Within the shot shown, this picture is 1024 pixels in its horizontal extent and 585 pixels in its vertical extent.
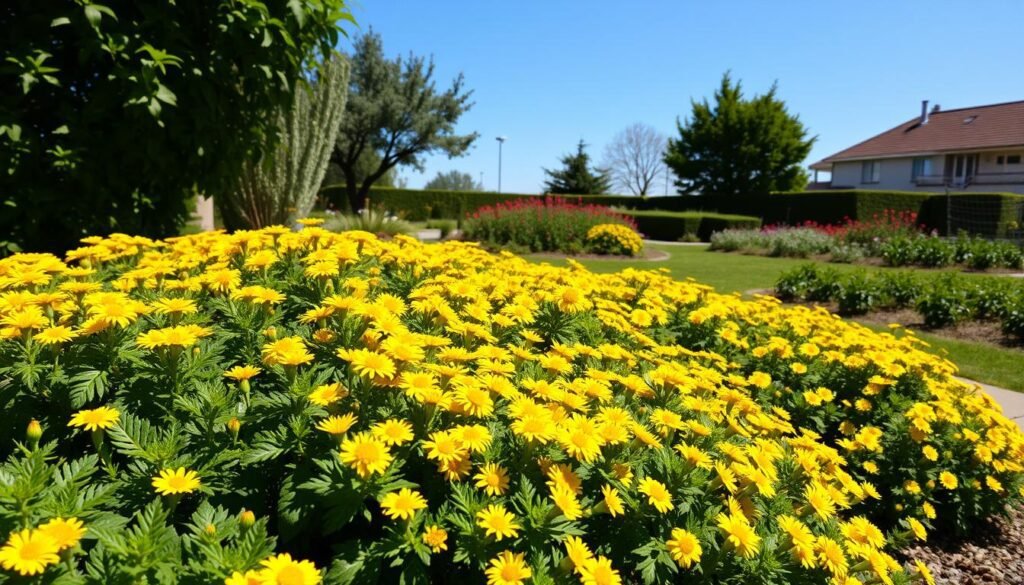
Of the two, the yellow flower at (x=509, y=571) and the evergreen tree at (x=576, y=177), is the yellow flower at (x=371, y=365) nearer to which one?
the yellow flower at (x=509, y=571)

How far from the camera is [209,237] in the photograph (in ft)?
9.57

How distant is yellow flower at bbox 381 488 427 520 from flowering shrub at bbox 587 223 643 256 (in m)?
12.9

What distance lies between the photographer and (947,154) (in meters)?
35.3

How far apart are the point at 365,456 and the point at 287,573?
26cm

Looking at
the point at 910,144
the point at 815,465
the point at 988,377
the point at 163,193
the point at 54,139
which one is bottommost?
the point at 988,377

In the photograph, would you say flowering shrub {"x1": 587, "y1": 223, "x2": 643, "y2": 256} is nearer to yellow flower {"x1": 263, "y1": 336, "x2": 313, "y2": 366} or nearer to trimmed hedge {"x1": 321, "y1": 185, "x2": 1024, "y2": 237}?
trimmed hedge {"x1": 321, "y1": 185, "x2": 1024, "y2": 237}

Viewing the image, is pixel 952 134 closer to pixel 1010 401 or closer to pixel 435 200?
pixel 435 200

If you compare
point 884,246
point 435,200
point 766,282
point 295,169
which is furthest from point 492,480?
point 435,200

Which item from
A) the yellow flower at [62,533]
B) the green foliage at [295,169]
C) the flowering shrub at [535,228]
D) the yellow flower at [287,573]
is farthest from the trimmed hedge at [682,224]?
the yellow flower at [62,533]

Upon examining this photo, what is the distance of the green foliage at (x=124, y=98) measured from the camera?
10.5 feet

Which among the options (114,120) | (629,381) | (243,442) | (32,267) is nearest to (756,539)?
(629,381)

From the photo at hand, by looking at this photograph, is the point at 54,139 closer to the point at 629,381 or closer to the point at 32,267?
the point at 32,267

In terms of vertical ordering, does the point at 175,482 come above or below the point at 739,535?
above

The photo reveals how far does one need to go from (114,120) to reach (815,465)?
14.2ft
